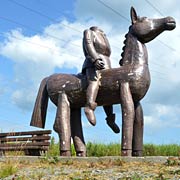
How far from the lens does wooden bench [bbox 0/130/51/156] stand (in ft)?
37.2

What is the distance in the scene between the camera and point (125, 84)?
741cm

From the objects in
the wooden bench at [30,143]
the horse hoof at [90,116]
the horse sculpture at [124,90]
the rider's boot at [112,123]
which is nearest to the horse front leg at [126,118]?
the horse sculpture at [124,90]

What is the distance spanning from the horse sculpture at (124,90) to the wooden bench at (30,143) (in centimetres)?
313

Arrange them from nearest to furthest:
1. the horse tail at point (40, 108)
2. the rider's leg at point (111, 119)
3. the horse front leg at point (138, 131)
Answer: the horse front leg at point (138, 131) < the rider's leg at point (111, 119) < the horse tail at point (40, 108)

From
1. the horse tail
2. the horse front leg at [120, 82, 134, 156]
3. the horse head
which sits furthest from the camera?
the horse tail

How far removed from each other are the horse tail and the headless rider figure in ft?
3.55

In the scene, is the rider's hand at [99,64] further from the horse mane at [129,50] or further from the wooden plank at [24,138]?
the wooden plank at [24,138]

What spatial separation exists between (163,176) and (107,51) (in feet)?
12.2

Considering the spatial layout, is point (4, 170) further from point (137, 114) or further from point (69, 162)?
point (137, 114)

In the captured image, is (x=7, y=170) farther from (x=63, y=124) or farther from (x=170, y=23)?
(x=170, y=23)

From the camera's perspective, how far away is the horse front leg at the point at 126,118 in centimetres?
716

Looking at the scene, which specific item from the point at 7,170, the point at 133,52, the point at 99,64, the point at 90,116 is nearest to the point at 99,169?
the point at 7,170

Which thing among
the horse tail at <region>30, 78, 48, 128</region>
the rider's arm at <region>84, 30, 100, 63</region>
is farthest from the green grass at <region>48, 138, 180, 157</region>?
the rider's arm at <region>84, 30, 100, 63</region>

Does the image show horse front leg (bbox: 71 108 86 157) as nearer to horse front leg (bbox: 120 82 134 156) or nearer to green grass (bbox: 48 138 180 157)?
horse front leg (bbox: 120 82 134 156)
